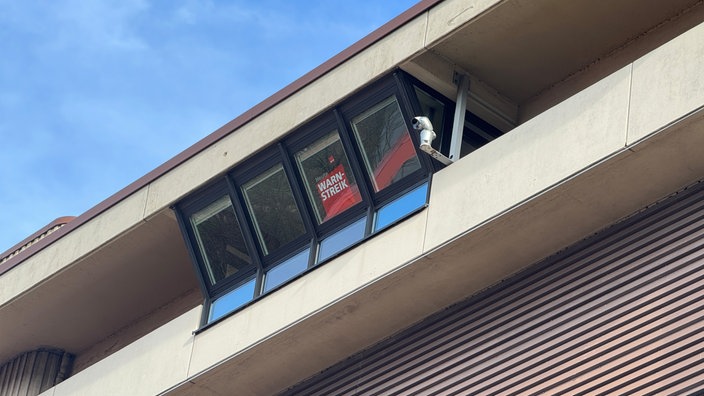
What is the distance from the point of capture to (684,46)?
57.3ft

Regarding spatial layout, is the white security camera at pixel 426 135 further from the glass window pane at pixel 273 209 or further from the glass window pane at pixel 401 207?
the glass window pane at pixel 273 209

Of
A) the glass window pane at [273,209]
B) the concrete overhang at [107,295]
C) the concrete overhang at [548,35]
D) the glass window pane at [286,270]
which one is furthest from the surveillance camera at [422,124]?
the concrete overhang at [107,295]

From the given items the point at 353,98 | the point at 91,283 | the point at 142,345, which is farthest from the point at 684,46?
the point at 91,283

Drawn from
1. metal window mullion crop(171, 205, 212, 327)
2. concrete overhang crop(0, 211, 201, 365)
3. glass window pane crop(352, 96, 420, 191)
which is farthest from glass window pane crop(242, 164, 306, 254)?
concrete overhang crop(0, 211, 201, 365)

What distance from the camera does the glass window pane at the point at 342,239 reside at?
21.4 metres

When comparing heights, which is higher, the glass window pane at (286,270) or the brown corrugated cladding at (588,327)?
the glass window pane at (286,270)

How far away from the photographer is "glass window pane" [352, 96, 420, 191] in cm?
2111

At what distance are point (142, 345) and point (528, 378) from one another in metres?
7.92

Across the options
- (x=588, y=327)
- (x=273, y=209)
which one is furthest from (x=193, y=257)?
(x=588, y=327)

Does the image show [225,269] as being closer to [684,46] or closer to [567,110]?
[567,110]

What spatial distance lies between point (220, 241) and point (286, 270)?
1635mm

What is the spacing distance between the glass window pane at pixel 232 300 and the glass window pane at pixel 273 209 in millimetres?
651

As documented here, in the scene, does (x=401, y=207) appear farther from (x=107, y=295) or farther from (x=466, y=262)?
(x=107, y=295)

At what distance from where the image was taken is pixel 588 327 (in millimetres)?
17781
